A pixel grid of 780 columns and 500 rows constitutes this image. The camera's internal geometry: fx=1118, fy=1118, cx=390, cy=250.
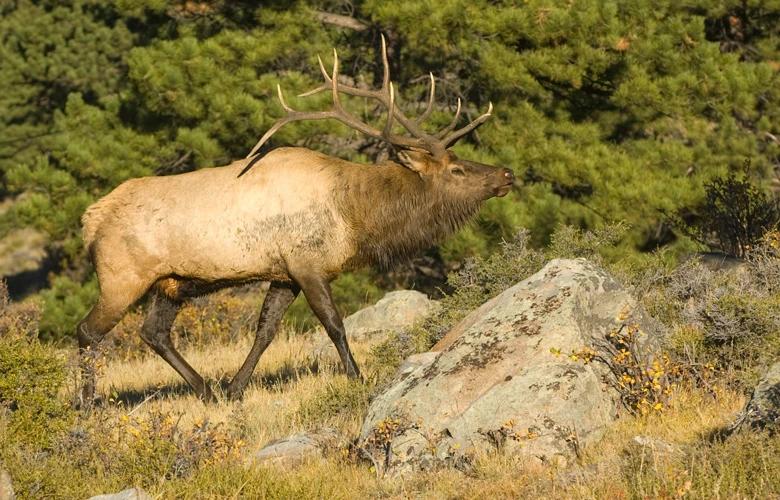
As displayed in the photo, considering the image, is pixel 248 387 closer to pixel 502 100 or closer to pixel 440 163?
pixel 440 163

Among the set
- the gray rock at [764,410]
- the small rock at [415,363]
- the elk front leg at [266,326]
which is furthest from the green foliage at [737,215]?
the gray rock at [764,410]

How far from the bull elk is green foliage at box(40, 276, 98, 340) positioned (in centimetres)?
582

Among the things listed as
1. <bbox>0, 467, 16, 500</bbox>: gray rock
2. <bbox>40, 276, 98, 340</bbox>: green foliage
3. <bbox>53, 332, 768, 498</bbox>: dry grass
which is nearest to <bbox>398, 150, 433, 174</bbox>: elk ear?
<bbox>53, 332, 768, 498</bbox>: dry grass

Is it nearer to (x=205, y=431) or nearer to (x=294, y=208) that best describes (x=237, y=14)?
(x=294, y=208)

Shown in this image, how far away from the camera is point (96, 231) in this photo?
812cm

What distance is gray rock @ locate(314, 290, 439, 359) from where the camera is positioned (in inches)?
408

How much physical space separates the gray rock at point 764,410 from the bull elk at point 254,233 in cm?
346

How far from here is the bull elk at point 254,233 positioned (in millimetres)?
7941

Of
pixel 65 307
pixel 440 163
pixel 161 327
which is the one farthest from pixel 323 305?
pixel 65 307

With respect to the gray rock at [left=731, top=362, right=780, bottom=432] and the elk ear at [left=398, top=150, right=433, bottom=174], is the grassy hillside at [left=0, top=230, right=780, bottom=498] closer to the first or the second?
the gray rock at [left=731, top=362, right=780, bottom=432]

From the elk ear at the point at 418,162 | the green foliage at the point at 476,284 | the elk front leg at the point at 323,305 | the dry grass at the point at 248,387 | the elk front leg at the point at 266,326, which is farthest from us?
the elk ear at the point at 418,162

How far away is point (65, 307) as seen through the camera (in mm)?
13898

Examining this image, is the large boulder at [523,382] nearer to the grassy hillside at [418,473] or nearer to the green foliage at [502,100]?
the grassy hillside at [418,473]

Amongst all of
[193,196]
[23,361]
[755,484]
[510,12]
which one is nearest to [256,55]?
[510,12]
